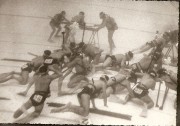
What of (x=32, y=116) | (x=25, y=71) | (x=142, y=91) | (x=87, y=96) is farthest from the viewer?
(x=25, y=71)

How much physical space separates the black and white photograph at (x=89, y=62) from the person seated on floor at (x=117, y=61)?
0.06 feet

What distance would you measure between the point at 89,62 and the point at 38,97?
1.12 meters

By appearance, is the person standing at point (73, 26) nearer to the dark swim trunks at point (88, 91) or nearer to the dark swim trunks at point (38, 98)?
the dark swim trunks at point (88, 91)

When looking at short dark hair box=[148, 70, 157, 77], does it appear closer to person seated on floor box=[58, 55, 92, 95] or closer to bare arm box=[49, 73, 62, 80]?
person seated on floor box=[58, 55, 92, 95]

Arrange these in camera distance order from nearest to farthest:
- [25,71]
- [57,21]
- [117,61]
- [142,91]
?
[142,91] < [25,71] < [117,61] < [57,21]

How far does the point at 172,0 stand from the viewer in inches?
270

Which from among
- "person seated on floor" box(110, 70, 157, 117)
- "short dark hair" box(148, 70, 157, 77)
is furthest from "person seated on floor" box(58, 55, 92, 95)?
"short dark hair" box(148, 70, 157, 77)

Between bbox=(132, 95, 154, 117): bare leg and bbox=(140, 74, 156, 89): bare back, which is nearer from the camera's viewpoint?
bbox=(132, 95, 154, 117): bare leg

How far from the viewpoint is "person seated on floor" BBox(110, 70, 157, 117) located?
21.0ft

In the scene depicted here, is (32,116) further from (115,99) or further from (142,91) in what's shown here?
(142,91)

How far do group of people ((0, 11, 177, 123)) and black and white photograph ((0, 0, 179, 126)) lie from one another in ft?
0.06

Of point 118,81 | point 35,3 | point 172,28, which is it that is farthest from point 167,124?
point 35,3

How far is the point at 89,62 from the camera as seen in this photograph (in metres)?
6.67

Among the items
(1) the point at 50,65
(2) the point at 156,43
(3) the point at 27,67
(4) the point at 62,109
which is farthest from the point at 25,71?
(2) the point at 156,43
